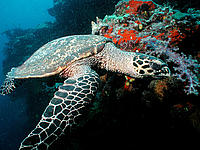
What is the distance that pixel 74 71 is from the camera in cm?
220

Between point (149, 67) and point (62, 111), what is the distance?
58.7 inches

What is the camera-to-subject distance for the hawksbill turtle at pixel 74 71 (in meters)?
1.22

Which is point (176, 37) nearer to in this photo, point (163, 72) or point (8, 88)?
point (163, 72)

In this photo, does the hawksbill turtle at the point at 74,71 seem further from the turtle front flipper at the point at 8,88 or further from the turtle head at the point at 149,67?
the turtle front flipper at the point at 8,88

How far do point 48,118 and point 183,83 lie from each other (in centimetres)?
223

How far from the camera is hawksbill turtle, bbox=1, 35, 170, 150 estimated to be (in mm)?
1222

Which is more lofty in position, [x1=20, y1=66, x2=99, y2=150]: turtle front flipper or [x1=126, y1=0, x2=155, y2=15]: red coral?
[x1=126, y1=0, x2=155, y2=15]: red coral

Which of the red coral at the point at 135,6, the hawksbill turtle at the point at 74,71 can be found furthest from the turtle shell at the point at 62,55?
the red coral at the point at 135,6

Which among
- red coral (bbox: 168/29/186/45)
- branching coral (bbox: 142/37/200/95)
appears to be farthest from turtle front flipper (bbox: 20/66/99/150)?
red coral (bbox: 168/29/186/45)

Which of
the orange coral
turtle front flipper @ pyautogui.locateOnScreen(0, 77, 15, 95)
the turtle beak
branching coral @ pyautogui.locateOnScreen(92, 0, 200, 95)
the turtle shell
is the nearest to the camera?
the turtle beak

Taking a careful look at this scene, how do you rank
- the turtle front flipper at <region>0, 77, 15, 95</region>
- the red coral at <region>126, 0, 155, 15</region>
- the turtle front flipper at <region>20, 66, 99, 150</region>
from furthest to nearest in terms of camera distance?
the red coral at <region>126, 0, 155, 15</region> < the turtle front flipper at <region>0, 77, 15, 95</region> < the turtle front flipper at <region>20, 66, 99, 150</region>

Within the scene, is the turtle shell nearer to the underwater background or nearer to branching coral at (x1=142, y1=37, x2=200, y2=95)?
Result: the underwater background

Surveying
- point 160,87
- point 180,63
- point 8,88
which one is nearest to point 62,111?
point 160,87

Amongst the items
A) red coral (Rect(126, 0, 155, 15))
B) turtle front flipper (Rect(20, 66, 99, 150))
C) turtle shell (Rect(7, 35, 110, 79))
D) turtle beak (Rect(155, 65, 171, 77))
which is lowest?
turtle front flipper (Rect(20, 66, 99, 150))
